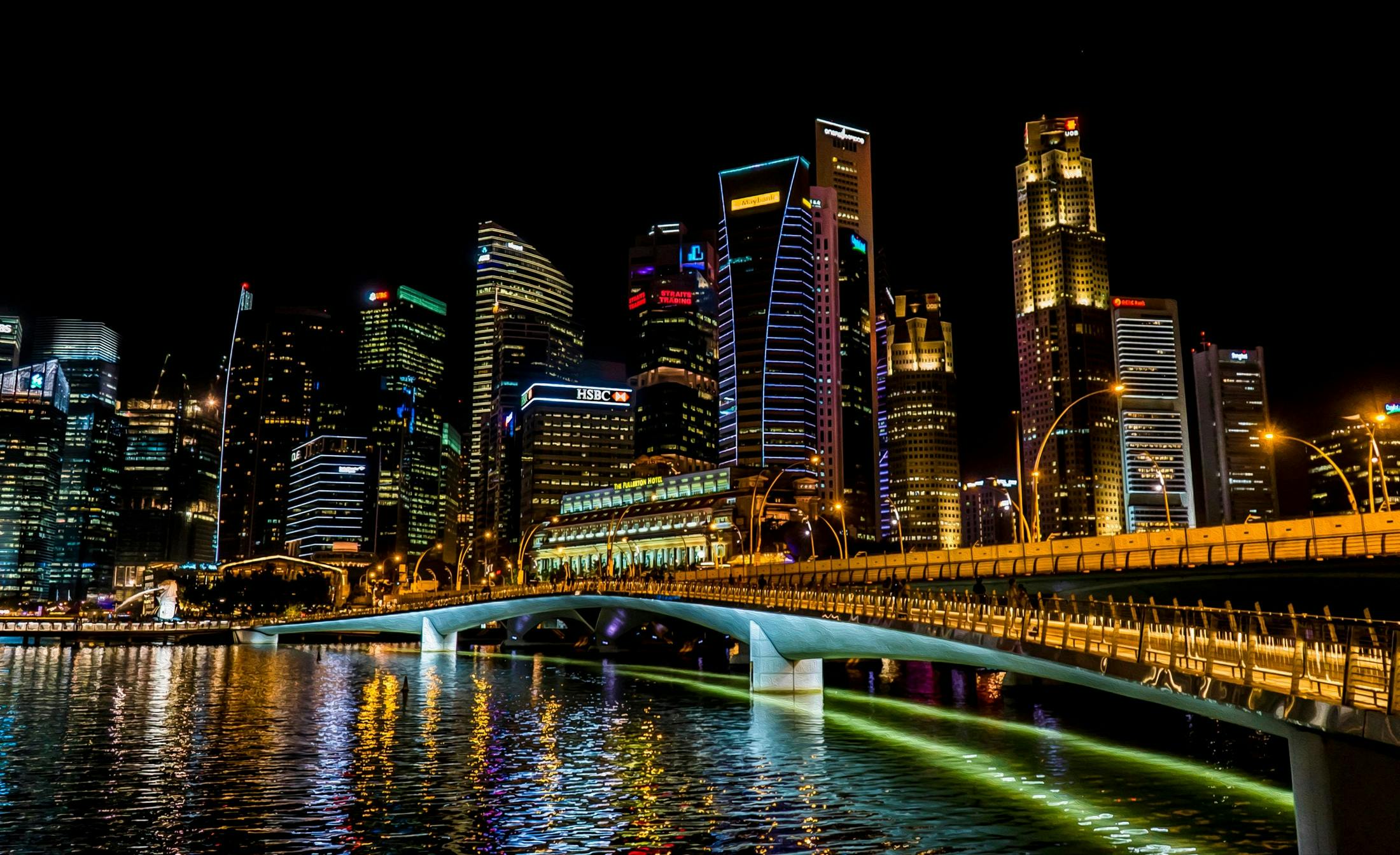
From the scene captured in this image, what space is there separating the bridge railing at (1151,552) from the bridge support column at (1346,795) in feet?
102

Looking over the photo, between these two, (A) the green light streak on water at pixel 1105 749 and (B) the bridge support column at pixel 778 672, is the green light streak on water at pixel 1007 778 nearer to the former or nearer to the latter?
(A) the green light streak on water at pixel 1105 749

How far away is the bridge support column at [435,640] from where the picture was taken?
400 ft

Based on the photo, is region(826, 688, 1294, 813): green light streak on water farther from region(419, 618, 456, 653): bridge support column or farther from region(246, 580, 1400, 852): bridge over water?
region(419, 618, 456, 653): bridge support column

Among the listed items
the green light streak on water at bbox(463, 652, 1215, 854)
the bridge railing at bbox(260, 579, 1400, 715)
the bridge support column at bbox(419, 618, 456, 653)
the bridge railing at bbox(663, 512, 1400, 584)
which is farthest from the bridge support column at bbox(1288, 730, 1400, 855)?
the bridge support column at bbox(419, 618, 456, 653)

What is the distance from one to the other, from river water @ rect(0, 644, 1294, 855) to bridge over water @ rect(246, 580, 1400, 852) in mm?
3206

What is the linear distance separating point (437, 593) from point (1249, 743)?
106 meters

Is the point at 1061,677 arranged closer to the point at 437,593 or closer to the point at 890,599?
the point at 890,599

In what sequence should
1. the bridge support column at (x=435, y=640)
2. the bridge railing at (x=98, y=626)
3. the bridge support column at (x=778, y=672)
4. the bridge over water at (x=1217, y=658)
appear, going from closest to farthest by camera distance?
the bridge over water at (x=1217, y=658), the bridge support column at (x=778, y=672), the bridge support column at (x=435, y=640), the bridge railing at (x=98, y=626)

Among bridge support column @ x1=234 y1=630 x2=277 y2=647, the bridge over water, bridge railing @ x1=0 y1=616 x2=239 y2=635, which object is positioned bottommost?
bridge support column @ x1=234 y1=630 x2=277 y2=647

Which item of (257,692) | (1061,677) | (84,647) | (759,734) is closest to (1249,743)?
(1061,677)

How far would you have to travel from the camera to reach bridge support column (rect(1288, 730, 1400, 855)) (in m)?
16.7

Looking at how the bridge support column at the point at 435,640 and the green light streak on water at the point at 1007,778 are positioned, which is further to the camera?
the bridge support column at the point at 435,640

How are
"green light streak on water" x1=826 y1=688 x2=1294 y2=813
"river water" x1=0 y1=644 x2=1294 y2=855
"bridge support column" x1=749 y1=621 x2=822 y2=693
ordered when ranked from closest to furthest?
1. "river water" x1=0 y1=644 x2=1294 y2=855
2. "green light streak on water" x1=826 y1=688 x2=1294 y2=813
3. "bridge support column" x1=749 y1=621 x2=822 y2=693

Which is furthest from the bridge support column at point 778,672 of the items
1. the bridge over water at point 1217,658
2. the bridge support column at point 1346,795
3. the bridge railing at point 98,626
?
the bridge railing at point 98,626
